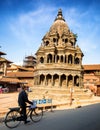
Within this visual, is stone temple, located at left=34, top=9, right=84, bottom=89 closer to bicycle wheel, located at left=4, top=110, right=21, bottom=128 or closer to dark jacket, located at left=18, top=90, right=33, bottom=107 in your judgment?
dark jacket, located at left=18, top=90, right=33, bottom=107

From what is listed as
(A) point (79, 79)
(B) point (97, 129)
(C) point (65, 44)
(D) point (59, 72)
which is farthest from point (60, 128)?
(C) point (65, 44)

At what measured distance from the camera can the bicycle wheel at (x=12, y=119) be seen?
30.5 feet

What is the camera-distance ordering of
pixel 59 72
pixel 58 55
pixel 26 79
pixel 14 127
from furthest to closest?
pixel 26 79 → pixel 58 55 → pixel 59 72 → pixel 14 127

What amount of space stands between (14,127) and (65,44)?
34222 millimetres

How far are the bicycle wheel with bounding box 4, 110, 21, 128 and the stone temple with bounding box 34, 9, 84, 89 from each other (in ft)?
90.0

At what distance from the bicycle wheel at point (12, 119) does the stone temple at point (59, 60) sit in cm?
2743

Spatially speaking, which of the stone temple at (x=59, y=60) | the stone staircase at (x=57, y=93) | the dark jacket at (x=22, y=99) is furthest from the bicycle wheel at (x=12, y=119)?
the stone temple at (x=59, y=60)

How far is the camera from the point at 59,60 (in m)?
40.9

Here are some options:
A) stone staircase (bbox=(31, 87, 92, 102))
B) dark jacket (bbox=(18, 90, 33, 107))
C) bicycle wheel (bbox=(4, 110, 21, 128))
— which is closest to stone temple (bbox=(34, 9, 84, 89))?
→ stone staircase (bbox=(31, 87, 92, 102))

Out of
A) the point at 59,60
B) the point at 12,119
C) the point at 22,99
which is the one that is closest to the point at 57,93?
the point at 59,60

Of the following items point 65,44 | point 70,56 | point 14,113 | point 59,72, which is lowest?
point 14,113

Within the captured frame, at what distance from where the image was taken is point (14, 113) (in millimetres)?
9617

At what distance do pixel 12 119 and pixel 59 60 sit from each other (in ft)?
105

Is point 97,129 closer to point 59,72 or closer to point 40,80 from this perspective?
point 59,72
